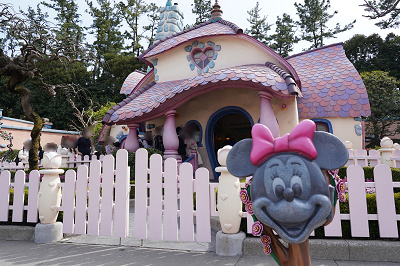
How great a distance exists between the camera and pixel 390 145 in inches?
287

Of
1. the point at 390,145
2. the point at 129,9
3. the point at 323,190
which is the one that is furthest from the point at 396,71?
the point at 323,190

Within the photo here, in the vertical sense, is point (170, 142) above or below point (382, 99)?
below

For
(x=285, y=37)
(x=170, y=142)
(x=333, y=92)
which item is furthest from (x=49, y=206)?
(x=285, y=37)

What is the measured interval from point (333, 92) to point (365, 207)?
817 centimetres

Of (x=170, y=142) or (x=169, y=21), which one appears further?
(x=169, y=21)

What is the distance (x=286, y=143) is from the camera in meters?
1.57

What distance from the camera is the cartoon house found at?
318 inches

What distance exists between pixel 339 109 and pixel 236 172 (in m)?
9.64

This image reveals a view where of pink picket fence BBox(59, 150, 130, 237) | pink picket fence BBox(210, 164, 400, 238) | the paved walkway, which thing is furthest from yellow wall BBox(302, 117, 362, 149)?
pink picket fence BBox(59, 150, 130, 237)

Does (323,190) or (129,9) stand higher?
(129,9)

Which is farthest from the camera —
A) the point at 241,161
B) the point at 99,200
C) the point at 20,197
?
the point at 20,197

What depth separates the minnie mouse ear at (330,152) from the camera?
5.03ft

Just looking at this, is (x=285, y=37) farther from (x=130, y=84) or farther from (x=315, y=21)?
(x=130, y=84)

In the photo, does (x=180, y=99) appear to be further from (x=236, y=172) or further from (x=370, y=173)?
(x=236, y=172)
